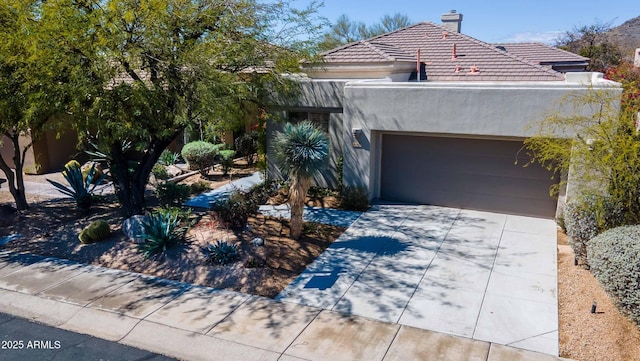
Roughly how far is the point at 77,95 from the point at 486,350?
9182 mm

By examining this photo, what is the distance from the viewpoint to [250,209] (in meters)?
12.0

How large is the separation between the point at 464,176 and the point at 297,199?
18.1 ft

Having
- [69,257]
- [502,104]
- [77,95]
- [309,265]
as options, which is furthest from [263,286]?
[502,104]

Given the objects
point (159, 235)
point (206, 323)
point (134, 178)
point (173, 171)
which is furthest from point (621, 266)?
point (173, 171)

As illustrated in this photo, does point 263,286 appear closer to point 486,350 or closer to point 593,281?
point 486,350

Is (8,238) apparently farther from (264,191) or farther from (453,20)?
(453,20)

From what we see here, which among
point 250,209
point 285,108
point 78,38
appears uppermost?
point 78,38

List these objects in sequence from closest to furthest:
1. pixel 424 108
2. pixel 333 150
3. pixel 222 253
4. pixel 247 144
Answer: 1. pixel 222 253
2. pixel 424 108
3. pixel 333 150
4. pixel 247 144

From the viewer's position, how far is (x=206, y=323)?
24.8 feet

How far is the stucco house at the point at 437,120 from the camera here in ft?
40.5

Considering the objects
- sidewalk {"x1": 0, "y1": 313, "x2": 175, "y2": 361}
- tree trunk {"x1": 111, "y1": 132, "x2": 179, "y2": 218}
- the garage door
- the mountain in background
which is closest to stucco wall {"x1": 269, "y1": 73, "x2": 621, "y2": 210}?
the garage door

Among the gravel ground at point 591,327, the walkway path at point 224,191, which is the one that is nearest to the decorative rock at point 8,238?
the walkway path at point 224,191

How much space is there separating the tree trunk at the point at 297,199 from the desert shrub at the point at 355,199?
2934 millimetres

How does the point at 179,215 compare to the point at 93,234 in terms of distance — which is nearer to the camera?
the point at 93,234
